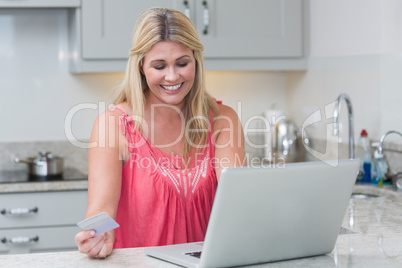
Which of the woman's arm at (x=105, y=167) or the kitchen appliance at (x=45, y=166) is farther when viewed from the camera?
the kitchen appliance at (x=45, y=166)

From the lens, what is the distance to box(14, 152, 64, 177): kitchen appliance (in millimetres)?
3074

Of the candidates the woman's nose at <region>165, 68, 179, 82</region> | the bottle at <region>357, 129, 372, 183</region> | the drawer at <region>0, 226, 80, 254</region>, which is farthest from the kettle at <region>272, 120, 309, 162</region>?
the woman's nose at <region>165, 68, 179, 82</region>

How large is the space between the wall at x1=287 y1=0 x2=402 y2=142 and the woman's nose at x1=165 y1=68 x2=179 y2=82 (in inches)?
45.5

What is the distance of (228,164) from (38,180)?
4.38ft

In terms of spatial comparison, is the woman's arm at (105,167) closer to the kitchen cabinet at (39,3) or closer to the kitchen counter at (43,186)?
the kitchen counter at (43,186)

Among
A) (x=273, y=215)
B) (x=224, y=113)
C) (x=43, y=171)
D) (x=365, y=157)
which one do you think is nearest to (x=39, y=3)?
(x=43, y=171)

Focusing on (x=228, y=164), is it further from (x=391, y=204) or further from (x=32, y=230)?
(x=32, y=230)

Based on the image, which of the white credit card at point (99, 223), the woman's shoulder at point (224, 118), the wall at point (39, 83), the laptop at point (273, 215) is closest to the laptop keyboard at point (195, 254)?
the laptop at point (273, 215)

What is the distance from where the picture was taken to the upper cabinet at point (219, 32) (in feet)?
10.2

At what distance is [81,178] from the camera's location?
296 centimetres

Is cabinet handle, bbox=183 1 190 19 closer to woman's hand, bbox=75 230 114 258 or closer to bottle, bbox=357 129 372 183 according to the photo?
bottle, bbox=357 129 372 183

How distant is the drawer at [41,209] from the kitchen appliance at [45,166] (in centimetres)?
20

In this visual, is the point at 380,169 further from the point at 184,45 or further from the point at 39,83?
the point at 39,83

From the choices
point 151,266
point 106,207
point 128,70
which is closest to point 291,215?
point 151,266
